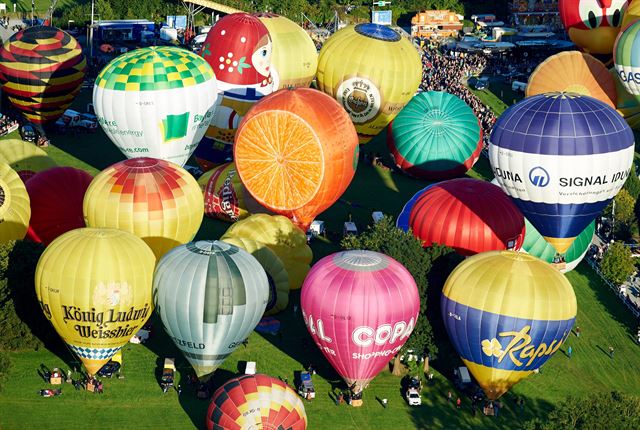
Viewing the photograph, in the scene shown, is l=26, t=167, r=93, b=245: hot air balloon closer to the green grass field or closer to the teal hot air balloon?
the green grass field

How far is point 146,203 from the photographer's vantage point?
50.1 meters

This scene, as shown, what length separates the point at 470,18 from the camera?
340 ft

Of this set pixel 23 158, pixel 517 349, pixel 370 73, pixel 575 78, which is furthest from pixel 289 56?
pixel 517 349

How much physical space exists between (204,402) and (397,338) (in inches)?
268

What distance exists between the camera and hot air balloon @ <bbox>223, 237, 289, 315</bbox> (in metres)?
49.5

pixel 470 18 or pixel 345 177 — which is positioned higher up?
pixel 345 177

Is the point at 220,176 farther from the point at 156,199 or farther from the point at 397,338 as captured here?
the point at 397,338

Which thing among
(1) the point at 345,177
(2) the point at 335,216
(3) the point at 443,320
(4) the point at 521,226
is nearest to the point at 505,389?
(3) the point at 443,320

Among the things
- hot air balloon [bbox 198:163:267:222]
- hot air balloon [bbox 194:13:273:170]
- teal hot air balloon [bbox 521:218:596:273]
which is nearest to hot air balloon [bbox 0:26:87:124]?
hot air balloon [bbox 194:13:273:170]

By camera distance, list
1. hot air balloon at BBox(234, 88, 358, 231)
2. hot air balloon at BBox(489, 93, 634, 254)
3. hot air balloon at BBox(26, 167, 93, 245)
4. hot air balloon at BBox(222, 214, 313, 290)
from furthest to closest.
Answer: hot air balloon at BBox(234, 88, 358, 231)
hot air balloon at BBox(26, 167, 93, 245)
hot air balloon at BBox(222, 214, 313, 290)
hot air balloon at BBox(489, 93, 634, 254)

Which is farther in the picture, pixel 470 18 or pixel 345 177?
pixel 470 18

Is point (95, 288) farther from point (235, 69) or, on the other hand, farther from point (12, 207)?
point (235, 69)

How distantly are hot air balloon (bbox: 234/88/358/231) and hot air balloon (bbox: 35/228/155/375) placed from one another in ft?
31.9

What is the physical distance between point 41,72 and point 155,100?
45.1 feet
